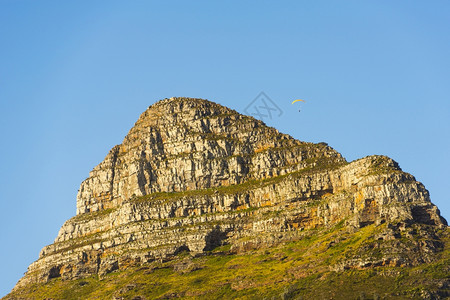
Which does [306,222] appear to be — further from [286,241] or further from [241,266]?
[241,266]

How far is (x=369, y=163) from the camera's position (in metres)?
194

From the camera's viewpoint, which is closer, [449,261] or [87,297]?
[449,261]

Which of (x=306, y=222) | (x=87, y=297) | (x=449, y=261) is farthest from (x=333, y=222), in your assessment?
(x=87, y=297)

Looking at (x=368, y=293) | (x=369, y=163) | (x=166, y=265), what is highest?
(x=369, y=163)

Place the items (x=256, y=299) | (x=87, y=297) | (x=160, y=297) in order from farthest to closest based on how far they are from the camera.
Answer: (x=87, y=297)
(x=160, y=297)
(x=256, y=299)

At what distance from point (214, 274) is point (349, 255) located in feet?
111

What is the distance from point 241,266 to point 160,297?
759 inches

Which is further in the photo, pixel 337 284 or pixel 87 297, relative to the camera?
pixel 87 297

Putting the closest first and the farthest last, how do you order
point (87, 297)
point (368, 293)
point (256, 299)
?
point (368, 293) → point (256, 299) → point (87, 297)

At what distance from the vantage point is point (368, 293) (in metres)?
154

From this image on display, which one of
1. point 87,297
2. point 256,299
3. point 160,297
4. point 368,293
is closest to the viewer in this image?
point 368,293

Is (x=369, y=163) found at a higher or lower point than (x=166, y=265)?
higher

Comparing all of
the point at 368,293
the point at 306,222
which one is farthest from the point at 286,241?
the point at 368,293

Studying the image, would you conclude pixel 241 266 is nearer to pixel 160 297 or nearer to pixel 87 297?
pixel 160 297
